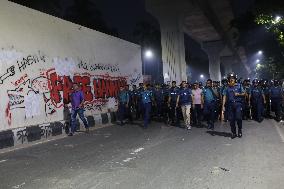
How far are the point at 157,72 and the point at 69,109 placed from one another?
60.0 m

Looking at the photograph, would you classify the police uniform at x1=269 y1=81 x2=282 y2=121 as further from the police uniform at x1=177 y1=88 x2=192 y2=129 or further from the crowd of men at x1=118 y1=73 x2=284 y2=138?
the police uniform at x1=177 y1=88 x2=192 y2=129

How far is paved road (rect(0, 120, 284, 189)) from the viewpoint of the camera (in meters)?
6.71

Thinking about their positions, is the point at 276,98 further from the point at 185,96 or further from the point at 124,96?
the point at 124,96

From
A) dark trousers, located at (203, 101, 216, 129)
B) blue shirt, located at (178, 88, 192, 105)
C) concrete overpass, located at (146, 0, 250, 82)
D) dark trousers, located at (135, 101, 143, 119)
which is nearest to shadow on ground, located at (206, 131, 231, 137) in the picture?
dark trousers, located at (203, 101, 216, 129)

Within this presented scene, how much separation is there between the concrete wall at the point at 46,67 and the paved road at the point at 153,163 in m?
2.05

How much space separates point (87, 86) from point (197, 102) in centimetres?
556

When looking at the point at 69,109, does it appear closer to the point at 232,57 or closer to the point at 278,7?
the point at 278,7

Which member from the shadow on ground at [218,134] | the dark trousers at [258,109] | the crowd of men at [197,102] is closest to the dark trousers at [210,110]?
the crowd of men at [197,102]

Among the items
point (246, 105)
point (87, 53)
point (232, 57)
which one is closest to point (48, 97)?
point (87, 53)

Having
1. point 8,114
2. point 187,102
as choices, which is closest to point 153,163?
point 8,114

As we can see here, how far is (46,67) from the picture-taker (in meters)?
15.3

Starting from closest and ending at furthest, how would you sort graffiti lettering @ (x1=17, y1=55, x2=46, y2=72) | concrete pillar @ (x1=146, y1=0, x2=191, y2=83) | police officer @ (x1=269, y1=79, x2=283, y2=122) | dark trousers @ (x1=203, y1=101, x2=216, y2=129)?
graffiti lettering @ (x1=17, y1=55, x2=46, y2=72), dark trousers @ (x1=203, y1=101, x2=216, y2=129), police officer @ (x1=269, y1=79, x2=283, y2=122), concrete pillar @ (x1=146, y1=0, x2=191, y2=83)

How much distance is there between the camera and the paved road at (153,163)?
6.71 m

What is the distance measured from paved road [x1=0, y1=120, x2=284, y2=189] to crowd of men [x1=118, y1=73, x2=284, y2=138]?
229 cm
